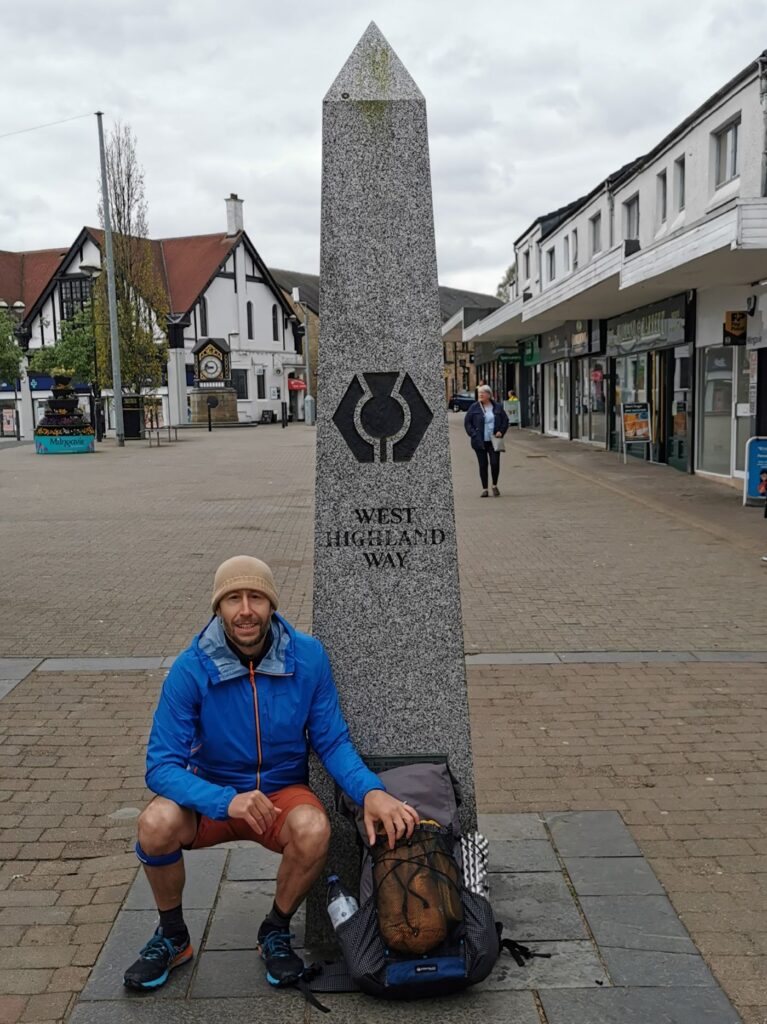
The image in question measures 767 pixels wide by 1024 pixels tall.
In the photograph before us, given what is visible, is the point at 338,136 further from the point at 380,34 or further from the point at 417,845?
the point at 417,845

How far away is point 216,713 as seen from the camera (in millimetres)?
3307

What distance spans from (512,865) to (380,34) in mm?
3097

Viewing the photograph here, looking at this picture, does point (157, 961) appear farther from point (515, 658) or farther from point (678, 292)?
point (678, 292)

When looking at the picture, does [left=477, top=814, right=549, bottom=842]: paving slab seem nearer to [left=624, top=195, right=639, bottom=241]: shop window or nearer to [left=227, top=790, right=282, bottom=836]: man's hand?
[left=227, top=790, right=282, bottom=836]: man's hand

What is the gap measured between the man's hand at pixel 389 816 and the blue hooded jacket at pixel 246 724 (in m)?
0.07

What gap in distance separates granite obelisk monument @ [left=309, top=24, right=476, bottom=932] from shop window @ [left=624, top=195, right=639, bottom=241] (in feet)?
71.1

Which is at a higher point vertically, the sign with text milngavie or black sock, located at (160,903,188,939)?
the sign with text milngavie

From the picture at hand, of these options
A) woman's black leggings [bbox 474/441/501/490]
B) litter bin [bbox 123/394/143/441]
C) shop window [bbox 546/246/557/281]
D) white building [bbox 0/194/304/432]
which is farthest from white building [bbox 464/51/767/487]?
white building [bbox 0/194/304/432]

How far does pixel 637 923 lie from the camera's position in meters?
3.50

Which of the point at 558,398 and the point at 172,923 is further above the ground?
the point at 558,398

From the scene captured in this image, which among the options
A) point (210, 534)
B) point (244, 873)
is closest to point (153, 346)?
point (210, 534)

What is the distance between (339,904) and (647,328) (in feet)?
67.5

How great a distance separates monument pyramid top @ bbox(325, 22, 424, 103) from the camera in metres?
3.48

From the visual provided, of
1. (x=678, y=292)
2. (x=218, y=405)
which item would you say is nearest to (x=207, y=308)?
(x=218, y=405)
